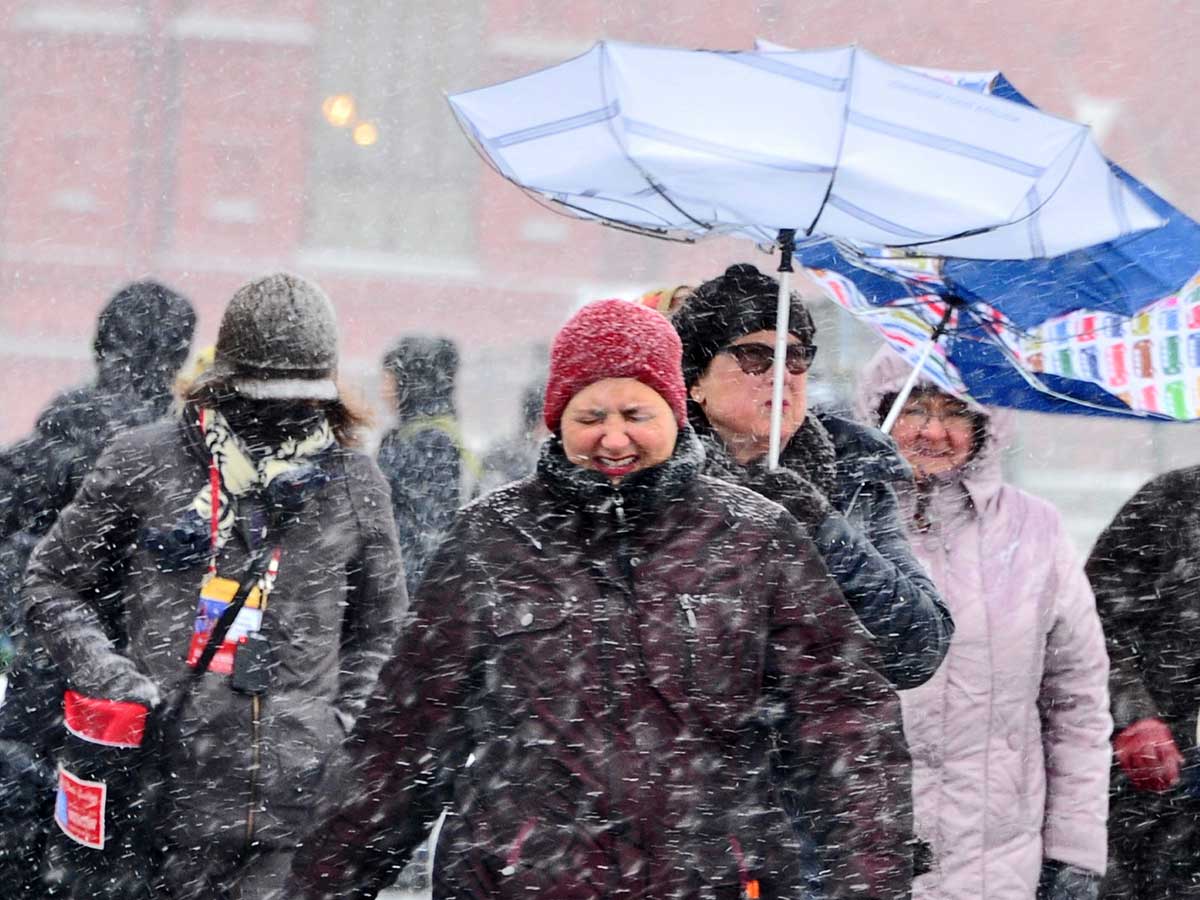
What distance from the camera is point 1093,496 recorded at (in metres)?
24.5

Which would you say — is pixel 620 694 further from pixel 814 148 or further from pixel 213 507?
pixel 213 507

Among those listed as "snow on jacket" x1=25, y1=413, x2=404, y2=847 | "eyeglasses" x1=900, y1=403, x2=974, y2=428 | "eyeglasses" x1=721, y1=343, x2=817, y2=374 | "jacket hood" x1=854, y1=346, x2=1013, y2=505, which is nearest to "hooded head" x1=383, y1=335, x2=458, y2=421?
"jacket hood" x1=854, y1=346, x2=1013, y2=505

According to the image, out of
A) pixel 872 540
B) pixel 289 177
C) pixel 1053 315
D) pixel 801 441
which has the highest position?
pixel 289 177

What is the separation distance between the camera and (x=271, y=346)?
3.68m

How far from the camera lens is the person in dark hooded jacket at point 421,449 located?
5.83m

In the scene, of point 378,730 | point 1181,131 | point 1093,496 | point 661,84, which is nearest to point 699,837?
point 378,730

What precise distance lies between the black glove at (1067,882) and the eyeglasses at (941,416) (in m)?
0.94

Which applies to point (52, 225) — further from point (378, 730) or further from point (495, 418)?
point (378, 730)

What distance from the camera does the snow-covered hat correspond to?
145 inches

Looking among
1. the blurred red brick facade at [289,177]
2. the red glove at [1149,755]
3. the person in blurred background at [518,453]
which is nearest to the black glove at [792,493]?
the red glove at [1149,755]

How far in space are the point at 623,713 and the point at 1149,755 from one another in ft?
8.06

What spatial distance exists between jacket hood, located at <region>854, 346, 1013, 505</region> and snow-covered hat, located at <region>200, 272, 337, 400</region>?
4.16 feet

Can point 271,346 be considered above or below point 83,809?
above

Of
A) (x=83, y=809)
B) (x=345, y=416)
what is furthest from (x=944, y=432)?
(x=83, y=809)
